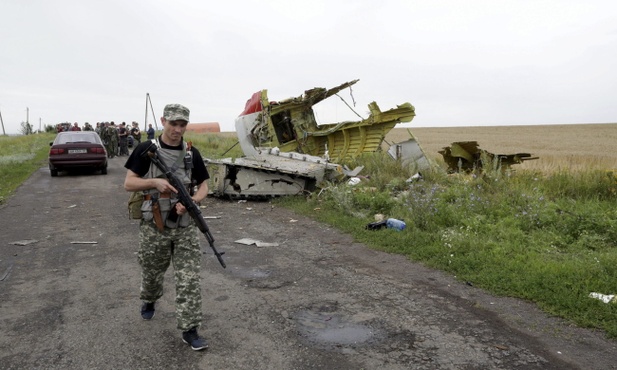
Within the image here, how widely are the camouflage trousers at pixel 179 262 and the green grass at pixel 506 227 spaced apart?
2905 mm

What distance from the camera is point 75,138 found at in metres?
15.8

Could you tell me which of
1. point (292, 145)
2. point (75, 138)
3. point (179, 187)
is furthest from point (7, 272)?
point (75, 138)

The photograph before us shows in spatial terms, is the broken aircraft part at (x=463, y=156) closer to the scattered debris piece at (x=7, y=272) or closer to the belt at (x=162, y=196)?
the belt at (x=162, y=196)

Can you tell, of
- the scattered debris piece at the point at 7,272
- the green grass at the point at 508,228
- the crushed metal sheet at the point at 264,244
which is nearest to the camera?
the green grass at the point at 508,228

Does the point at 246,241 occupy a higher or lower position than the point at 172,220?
lower

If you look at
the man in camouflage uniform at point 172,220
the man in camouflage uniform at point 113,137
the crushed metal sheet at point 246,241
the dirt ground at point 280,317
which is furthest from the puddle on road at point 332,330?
the man in camouflage uniform at point 113,137

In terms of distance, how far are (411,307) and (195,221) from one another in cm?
209

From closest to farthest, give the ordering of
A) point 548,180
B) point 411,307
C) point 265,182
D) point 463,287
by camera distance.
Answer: point 411,307 < point 463,287 < point 548,180 < point 265,182

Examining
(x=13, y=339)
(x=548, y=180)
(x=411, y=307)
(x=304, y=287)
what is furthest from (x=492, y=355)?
(x=548, y=180)

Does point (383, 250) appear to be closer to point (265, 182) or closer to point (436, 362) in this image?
point (436, 362)

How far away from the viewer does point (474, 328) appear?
3.96 metres

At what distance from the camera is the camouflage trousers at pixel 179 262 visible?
11.7 ft

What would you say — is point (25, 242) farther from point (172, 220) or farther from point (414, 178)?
point (414, 178)

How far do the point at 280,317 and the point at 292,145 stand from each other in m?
9.20
